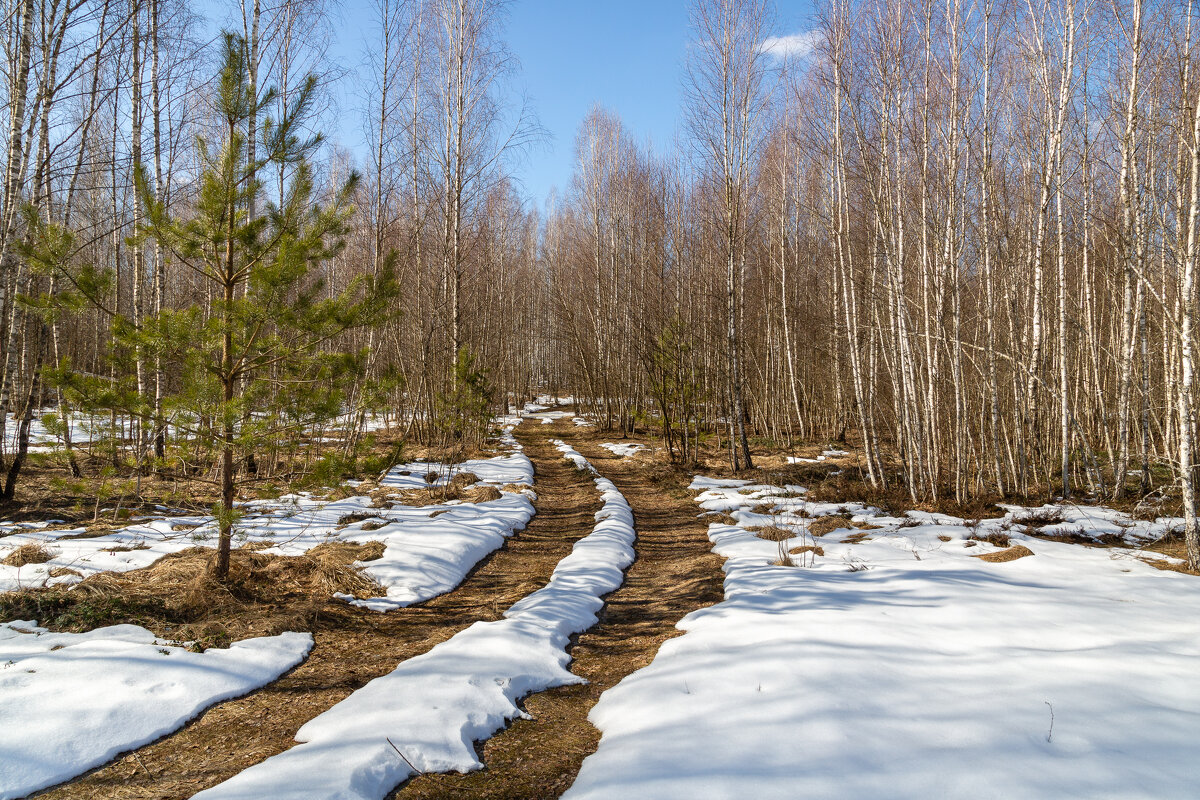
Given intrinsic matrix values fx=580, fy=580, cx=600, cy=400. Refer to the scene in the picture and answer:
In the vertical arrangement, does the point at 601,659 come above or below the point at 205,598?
below

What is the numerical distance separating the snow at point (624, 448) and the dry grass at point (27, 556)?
1099cm

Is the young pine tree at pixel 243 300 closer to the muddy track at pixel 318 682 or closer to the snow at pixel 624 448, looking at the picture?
the muddy track at pixel 318 682

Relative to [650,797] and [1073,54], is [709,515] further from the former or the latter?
[1073,54]

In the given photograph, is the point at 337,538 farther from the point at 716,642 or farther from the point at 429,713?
the point at 716,642

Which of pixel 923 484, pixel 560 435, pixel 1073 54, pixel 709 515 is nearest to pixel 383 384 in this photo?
pixel 709 515

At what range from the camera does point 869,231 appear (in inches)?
383

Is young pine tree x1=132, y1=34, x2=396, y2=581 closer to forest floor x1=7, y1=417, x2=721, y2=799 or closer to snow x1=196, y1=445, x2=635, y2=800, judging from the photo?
forest floor x1=7, y1=417, x2=721, y2=799

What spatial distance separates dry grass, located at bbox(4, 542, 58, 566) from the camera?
4.66 meters

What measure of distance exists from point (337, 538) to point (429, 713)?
390 cm

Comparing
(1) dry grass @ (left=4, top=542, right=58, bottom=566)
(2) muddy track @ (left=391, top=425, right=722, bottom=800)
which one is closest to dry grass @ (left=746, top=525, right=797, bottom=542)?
(2) muddy track @ (left=391, top=425, right=722, bottom=800)

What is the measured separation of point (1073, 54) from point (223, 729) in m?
10.9

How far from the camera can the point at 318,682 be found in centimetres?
356

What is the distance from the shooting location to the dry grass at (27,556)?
15.3 feet

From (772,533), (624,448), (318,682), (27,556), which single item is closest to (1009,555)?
(772,533)
